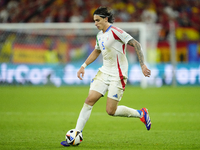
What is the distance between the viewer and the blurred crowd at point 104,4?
22.0 m

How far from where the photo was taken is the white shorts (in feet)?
17.4

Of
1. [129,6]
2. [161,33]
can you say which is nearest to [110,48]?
[161,33]

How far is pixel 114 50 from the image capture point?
5.34 m

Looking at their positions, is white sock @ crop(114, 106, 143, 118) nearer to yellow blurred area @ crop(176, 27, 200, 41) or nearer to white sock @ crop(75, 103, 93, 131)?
white sock @ crop(75, 103, 93, 131)

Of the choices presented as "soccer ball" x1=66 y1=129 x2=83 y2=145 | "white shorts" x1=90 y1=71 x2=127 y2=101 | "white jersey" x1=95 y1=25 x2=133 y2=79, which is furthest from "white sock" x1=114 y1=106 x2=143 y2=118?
"soccer ball" x1=66 y1=129 x2=83 y2=145

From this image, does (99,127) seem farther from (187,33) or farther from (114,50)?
(187,33)

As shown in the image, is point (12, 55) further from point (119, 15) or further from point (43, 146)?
point (43, 146)

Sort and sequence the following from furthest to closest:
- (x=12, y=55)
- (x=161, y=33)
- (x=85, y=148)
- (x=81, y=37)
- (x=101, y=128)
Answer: (x=161, y=33), (x=81, y=37), (x=12, y=55), (x=101, y=128), (x=85, y=148)

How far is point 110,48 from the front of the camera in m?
5.33

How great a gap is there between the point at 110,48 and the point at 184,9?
746 inches

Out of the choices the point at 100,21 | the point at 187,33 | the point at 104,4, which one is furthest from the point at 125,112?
the point at 104,4

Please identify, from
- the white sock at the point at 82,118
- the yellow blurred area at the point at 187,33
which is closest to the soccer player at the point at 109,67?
the white sock at the point at 82,118

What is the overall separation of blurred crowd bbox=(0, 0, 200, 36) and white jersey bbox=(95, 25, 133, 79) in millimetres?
16240

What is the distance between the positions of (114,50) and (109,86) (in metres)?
0.55
